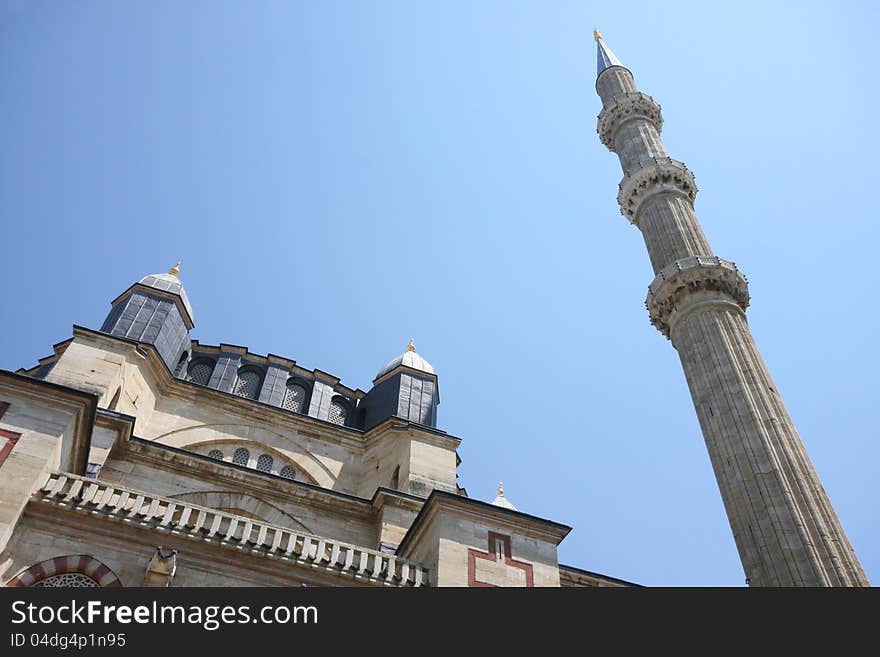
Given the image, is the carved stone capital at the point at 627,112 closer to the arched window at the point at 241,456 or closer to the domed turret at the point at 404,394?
the domed turret at the point at 404,394

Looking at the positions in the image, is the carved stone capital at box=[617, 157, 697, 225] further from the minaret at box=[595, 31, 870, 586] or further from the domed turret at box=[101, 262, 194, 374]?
the domed turret at box=[101, 262, 194, 374]

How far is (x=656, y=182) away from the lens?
2591 centimetres

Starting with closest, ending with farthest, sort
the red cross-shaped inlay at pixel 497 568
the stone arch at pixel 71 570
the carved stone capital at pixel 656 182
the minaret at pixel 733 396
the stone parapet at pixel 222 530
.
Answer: the stone arch at pixel 71 570, the stone parapet at pixel 222 530, the red cross-shaped inlay at pixel 497 568, the minaret at pixel 733 396, the carved stone capital at pixel 656 182

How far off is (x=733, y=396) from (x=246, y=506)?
11.9m

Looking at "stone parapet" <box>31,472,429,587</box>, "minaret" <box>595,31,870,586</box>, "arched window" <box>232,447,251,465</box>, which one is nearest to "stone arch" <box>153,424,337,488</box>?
"arched window" <box>232,447,251,465</box>

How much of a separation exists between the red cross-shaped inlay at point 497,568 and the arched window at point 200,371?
12.1 metres

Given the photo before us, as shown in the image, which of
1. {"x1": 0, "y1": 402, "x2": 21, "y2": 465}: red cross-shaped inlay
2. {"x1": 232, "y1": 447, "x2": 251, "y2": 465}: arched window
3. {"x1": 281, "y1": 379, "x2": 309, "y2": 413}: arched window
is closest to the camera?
{"x1": 0, "y1": 402, "x2": 21, "y2": 465}: red cross-shaped inlay

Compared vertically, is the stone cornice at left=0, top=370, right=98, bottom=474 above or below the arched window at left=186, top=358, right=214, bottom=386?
below

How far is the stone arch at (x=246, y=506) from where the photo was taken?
54.6ft

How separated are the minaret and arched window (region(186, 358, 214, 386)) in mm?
13371

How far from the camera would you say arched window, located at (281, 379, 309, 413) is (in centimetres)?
2261

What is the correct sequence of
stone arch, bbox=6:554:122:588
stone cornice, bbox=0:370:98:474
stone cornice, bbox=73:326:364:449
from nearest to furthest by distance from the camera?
stone arch, bbox=6:554:122:588 → stone cornice, bbox=0:370:98:474 → stone cornice, bbox=73:326:364:449

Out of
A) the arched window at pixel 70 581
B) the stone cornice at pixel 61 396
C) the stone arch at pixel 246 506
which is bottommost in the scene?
the arched window at pixel 70 581

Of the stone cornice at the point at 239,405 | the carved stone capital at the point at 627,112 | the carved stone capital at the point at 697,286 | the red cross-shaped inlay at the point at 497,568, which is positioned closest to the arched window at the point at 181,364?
the stone cornice at the point at 239,405
